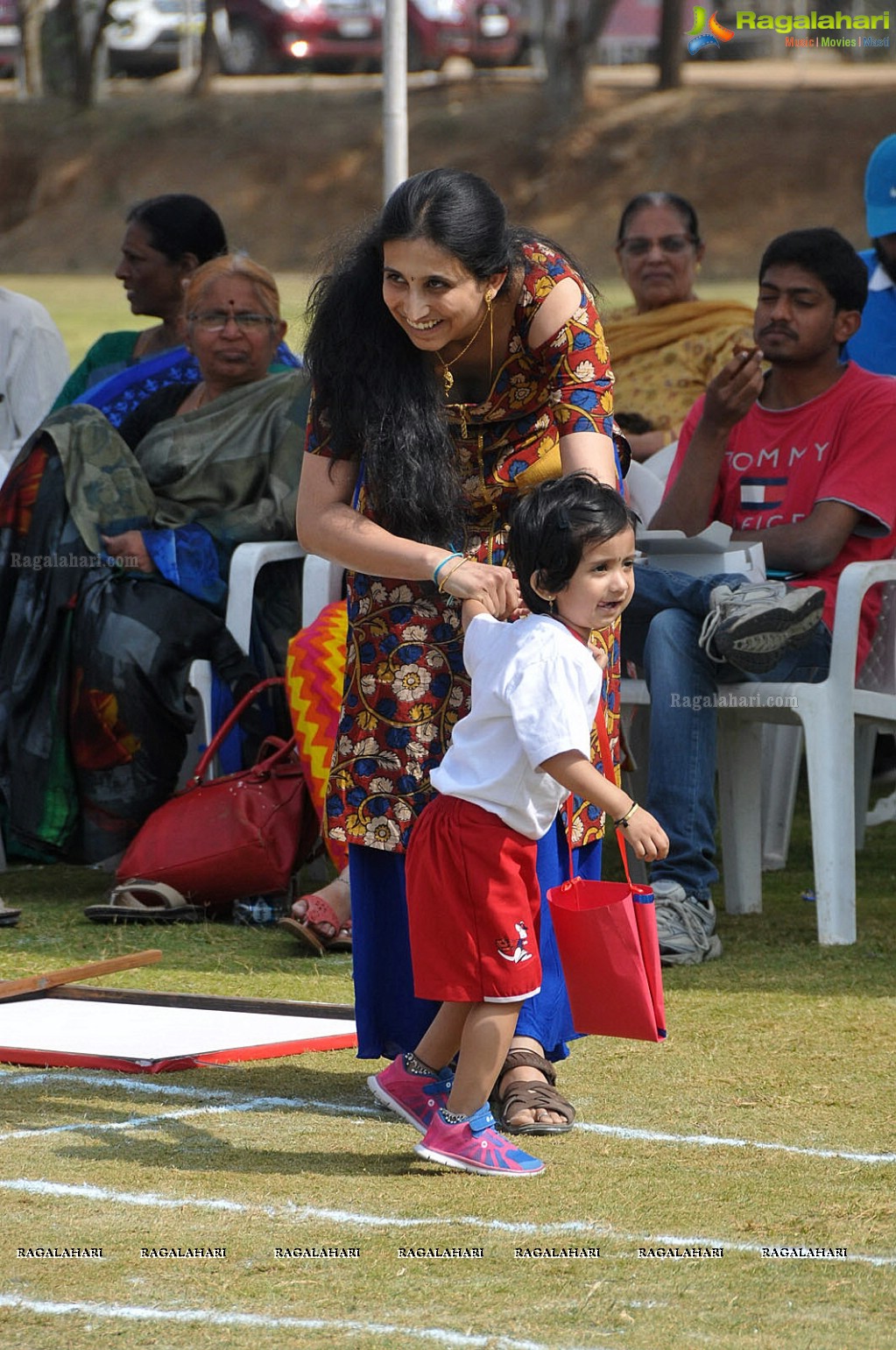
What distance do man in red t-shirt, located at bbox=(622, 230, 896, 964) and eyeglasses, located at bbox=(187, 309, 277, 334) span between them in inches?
52.0

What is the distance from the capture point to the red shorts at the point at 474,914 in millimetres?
3189

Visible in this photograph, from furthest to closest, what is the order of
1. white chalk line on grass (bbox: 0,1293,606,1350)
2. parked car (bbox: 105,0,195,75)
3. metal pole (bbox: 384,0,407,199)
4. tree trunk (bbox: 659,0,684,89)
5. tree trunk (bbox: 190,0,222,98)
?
parked car (bbox: 105,0,195,75) < tree trunk (bbox: 190,0,222,98) < tree trunk (bbox: 659,0,684,89) < metal pole (bbox: 384,0,407,199) < white chalk line on grass (bbox: 0,1293,606,1350)

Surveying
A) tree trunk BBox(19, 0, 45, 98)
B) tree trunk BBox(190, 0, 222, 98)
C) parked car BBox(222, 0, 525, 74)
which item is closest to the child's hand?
tree trunk BBox(190, 0, 222, 98)

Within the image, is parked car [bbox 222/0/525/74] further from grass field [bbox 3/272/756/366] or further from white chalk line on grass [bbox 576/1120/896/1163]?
white chalk line on grass [bbox 576/1120/896/1163]

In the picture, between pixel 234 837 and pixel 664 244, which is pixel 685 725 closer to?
pixel 234 837

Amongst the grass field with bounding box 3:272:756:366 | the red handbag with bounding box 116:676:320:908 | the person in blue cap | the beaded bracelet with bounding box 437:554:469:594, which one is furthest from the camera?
the grass field with bounding box 3:272:756:366

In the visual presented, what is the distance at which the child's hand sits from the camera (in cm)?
303

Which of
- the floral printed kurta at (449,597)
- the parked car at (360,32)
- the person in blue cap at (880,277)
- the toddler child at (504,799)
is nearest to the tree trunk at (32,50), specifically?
the parked car at (360,32)

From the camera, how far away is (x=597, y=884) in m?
3.22

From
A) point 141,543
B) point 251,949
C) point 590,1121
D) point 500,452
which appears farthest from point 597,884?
point 141,543

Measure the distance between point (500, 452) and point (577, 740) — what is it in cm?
69

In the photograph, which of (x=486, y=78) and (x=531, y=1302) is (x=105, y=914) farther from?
(x=486, y=78)

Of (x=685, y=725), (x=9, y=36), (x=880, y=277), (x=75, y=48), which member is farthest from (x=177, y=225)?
(x=9, y=36)

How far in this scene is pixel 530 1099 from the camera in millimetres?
3404
